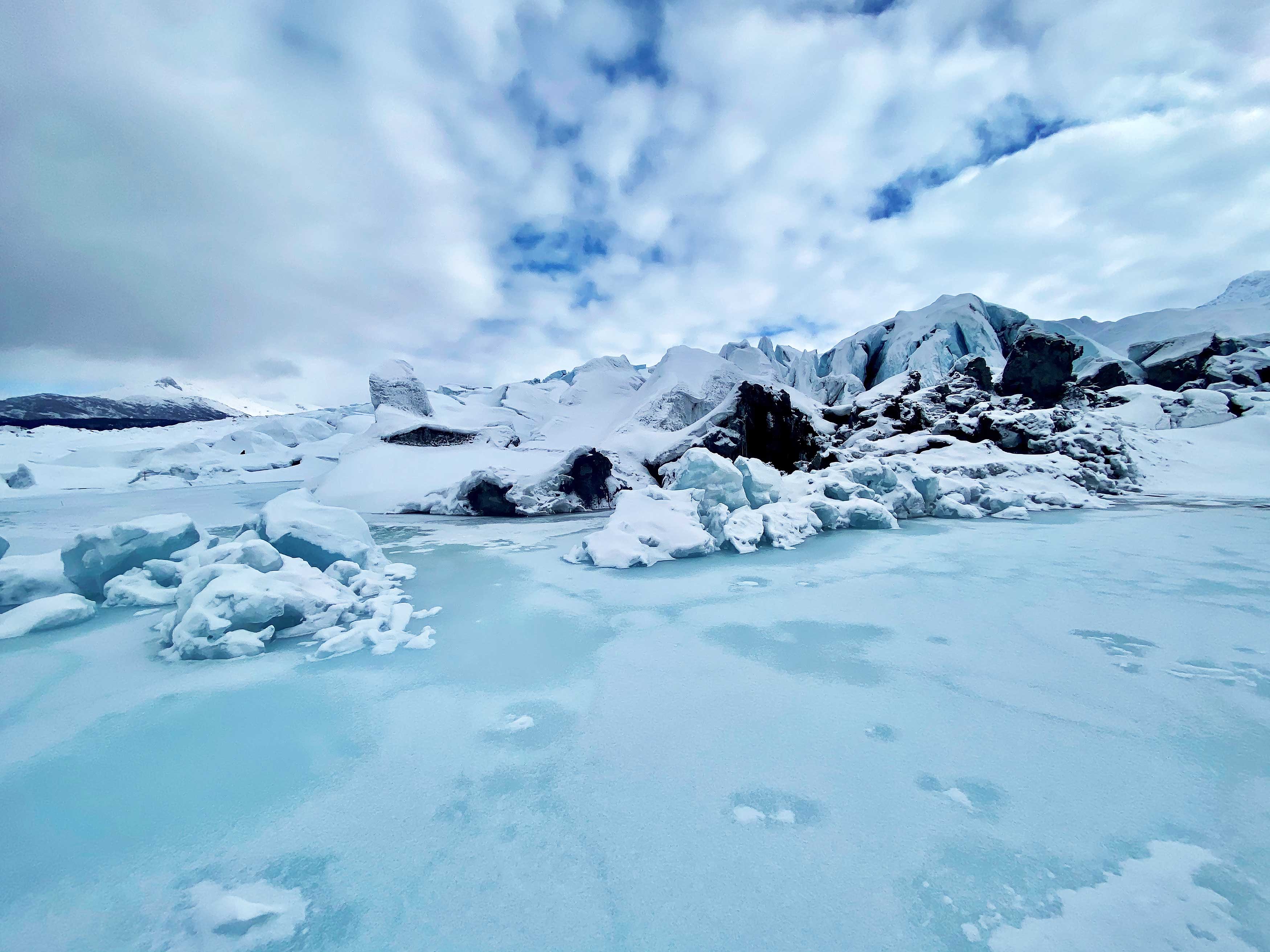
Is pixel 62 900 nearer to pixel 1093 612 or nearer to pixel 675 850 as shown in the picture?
pixel 675 850

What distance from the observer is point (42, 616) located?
11.3 feet

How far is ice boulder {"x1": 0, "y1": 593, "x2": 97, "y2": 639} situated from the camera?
337 centimetres

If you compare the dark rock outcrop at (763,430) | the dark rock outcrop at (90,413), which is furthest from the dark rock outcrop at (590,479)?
the dark rock outcrop at (90,413)

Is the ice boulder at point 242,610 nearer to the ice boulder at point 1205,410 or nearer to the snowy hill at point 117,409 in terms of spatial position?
the ice boulder at point 1205,410

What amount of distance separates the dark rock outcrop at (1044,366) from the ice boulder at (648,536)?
1865cm

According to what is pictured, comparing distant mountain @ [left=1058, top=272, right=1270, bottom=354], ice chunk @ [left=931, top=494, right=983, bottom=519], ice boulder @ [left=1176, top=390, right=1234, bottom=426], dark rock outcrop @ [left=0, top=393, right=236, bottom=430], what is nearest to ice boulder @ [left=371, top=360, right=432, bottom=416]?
ice chunk @ [left=931, top=494, right=983, bottom=519]

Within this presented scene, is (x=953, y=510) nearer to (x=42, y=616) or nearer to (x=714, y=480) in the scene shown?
(x=714, y=480)

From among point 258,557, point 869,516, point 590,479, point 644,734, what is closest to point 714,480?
point 869,516

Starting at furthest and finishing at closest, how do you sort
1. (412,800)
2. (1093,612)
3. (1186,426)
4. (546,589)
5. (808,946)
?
(1186,426), (546,589), (1093,612), (412,800), (808,946)

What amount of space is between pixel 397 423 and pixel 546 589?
10.8m

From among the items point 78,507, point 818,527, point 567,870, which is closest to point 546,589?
point 567,870

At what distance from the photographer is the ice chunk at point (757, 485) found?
23.0 ft

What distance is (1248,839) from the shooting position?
4.73ft

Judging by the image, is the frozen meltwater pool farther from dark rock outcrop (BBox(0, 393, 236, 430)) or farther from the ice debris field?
dark rock outcrop (BBox(0, 393, 236, 430))
